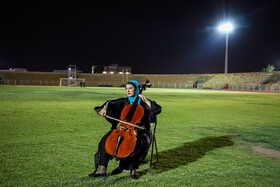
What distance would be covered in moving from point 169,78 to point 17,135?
77481 millimetres

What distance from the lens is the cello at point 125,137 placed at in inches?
134

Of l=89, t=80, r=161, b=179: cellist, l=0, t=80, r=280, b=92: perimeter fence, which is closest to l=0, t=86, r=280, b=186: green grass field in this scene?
l=89, t=80, r=161, b=179: cellist

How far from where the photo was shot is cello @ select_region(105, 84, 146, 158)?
339 centimetres

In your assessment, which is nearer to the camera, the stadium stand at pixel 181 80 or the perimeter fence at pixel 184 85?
the perimeter fence at pixel 184 85

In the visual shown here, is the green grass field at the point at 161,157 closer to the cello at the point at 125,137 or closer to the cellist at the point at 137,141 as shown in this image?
the cellist at the point at 137,141

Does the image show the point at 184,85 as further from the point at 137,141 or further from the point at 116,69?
the point at 116,69

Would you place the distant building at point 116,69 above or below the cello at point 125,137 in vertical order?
above

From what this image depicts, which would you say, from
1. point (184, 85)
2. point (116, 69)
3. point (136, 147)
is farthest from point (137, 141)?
point (116, 69)

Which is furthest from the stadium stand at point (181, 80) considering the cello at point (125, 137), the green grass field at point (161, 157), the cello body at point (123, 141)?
the cello body at point (123, 141)

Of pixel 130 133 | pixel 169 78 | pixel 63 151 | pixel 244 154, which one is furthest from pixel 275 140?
pixel 169 78

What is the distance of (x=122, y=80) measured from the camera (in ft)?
285

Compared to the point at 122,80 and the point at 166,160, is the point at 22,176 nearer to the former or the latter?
the point at 166,160

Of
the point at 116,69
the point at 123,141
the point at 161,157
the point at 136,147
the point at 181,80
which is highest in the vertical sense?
the point at 116,69

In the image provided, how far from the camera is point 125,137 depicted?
346cm
